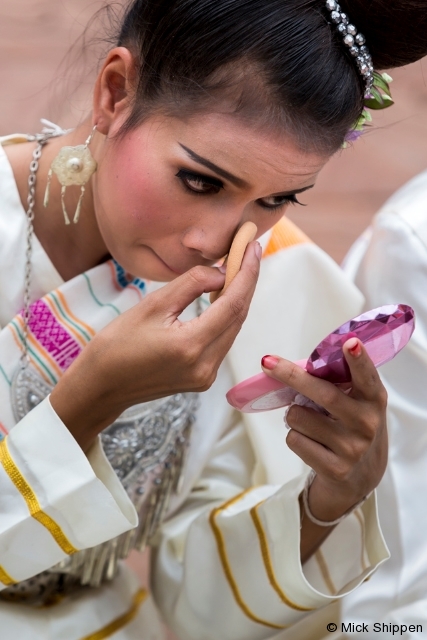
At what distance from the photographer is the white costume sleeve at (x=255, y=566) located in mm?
971

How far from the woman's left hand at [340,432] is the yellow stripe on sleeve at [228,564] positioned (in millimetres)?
142

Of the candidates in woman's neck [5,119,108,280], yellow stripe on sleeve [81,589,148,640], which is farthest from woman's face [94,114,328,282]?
yellow stripe on sleeve [81,589,148,640]

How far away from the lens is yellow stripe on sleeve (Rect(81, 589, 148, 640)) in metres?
1.01

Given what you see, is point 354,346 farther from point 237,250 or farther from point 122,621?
point 122,621

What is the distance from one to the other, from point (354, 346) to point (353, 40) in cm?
30

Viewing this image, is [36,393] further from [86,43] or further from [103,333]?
[86,43]

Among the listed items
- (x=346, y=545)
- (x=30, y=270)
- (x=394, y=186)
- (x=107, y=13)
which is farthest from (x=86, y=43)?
(x=394, y=186)

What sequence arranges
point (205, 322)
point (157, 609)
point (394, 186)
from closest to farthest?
point (205, 322) < point (157, 609) < point (394, 186)

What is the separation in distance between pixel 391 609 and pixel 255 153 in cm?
59

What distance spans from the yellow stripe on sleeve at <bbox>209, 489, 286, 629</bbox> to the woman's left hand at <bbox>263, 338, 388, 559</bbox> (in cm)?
14

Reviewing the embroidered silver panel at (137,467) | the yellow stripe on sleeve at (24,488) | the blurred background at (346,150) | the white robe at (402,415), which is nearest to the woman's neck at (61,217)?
the embroidered silver panel at (137,467)

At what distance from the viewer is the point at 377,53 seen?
827mm

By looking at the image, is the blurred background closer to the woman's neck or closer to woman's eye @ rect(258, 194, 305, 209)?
the woman's neck

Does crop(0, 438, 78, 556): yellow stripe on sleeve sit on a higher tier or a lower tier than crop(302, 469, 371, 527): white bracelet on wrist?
higher
